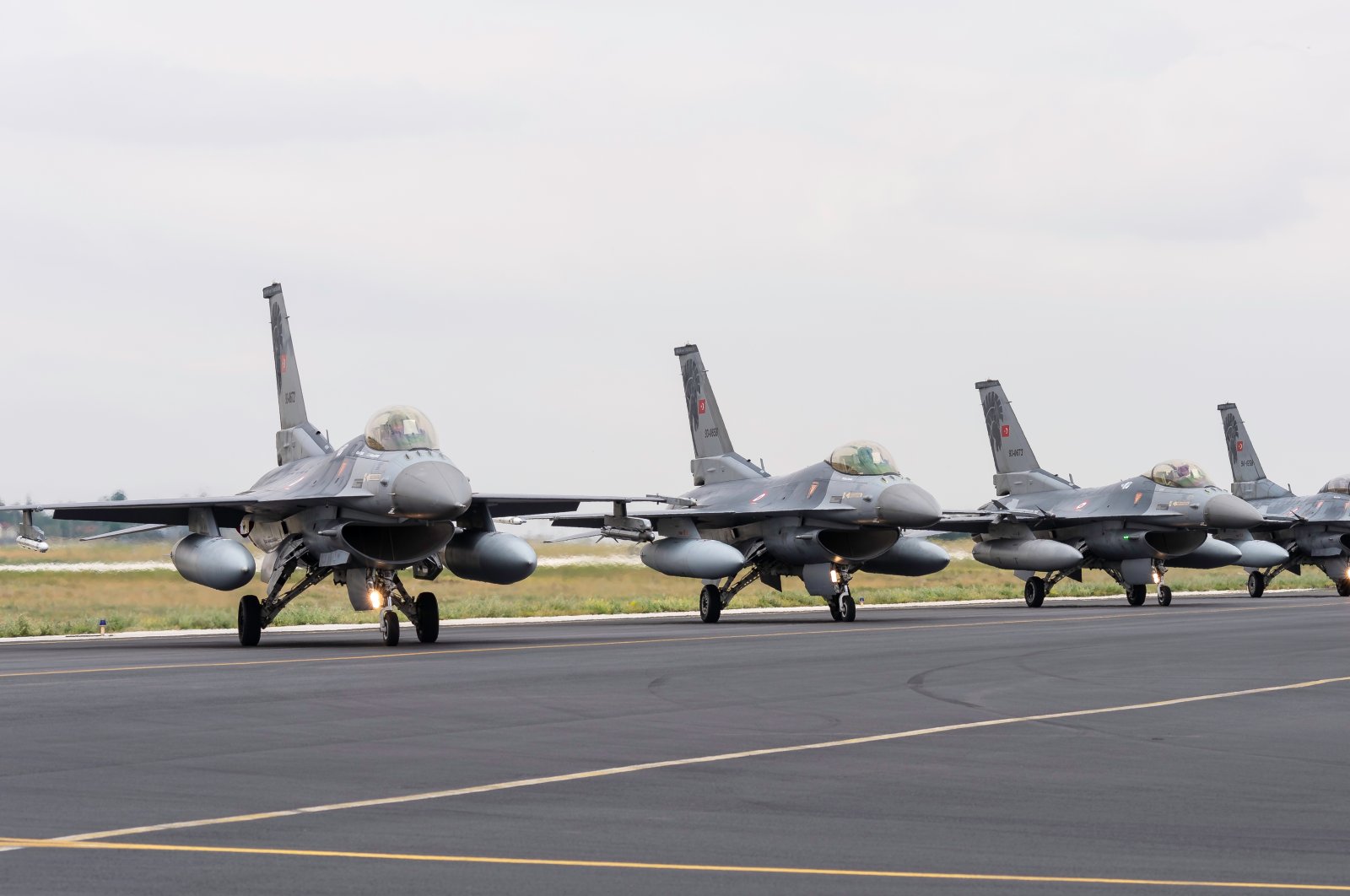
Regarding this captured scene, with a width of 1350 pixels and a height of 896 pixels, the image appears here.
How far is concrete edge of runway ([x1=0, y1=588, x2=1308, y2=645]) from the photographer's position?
2828 centimetres

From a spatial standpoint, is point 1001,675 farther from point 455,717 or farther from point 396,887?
point 396,887

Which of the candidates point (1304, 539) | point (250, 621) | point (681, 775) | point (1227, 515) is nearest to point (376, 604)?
point (250, 621)

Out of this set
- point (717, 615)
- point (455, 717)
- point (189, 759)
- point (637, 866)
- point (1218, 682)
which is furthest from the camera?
point (717, 615)

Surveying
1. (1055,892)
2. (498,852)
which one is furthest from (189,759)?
(1055,892)

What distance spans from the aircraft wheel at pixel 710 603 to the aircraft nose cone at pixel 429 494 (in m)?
11.8

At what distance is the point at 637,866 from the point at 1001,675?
10695 mm

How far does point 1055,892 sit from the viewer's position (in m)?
6.37

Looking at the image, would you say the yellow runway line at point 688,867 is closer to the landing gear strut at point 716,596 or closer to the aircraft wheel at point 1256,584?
the landing gear strut at point 716,596

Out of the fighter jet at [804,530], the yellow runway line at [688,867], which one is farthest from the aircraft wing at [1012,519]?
the yellow runway line at [688,867]

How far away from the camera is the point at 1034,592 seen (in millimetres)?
43500

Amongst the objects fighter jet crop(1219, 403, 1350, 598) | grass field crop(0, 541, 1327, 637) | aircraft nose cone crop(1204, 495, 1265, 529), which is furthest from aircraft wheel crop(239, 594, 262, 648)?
fighter jet crop(1219, 403, 1350, 598)

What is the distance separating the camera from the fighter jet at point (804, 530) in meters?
32.7

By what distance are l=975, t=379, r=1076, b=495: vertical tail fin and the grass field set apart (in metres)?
2.51

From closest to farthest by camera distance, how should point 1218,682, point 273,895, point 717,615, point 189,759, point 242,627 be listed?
point 273,895
point 189,759
point 1218,682
point 242,627
point 717,615
